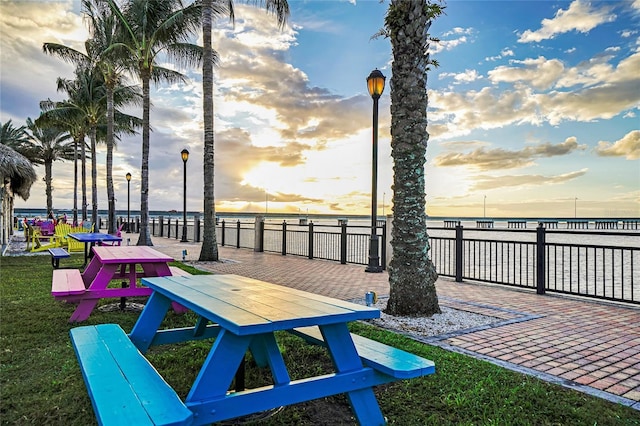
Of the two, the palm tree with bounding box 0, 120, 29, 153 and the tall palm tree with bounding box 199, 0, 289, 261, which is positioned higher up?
the palm tree with bounding box 0, 120, 29, 153

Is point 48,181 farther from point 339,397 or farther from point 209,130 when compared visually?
point 339,397

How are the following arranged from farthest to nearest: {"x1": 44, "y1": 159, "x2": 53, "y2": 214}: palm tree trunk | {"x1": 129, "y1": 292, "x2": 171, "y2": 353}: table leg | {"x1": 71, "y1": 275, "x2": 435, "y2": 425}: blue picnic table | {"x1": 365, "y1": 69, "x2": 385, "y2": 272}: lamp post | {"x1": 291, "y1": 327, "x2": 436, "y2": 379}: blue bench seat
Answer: {"x1": 44, "y1": 159, "x2": 53, "y2": 214}: palm tree trunk
{"x1": 365, "y1": 69, "x2": 385, "y2": 272}: lamp post
{"x1": 129, "y1": 292, "x2": 171, "y2": 353}: table leg
{"x1": 291, "y1": 327, "x2": 436, "y2": 379}: blue bench seat
{"x1": 71, "y1": 275, "x2": 435, "y2": 425}: blue picnic table

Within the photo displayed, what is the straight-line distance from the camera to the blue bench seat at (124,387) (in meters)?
1.76

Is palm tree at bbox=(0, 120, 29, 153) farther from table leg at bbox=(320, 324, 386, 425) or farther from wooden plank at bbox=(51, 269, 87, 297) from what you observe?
table leg at bbox=(320, 324, 386, 425)

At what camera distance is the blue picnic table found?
6.28 ft

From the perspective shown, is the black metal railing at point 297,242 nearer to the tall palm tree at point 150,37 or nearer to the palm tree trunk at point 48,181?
the tall palm tree at point 150,37

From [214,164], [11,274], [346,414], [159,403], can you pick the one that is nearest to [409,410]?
[346,414]

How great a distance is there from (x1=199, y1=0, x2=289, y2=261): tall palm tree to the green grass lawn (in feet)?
25.3

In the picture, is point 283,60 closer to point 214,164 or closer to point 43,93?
point 214,164

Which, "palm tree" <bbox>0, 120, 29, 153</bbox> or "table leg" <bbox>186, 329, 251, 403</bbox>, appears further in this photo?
"palm tree" <bbox>0, 120, 29, 153</bbox>

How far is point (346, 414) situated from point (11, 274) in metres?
9.58

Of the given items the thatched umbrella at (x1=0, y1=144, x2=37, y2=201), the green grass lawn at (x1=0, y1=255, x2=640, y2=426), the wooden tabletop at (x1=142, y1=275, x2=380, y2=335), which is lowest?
the green grass lawn at (x1=0, y1=255, x2=640, y2=426)

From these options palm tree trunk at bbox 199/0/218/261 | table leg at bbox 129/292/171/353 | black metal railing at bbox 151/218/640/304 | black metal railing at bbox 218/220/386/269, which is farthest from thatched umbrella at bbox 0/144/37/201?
table leg at bbox 129/292/171/353

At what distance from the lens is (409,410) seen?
9.53ft
